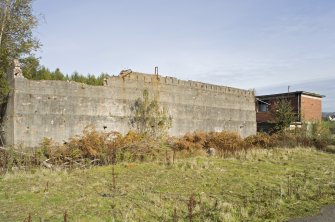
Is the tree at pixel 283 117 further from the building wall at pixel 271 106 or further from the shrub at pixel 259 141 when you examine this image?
the shrub at pixel 259 141

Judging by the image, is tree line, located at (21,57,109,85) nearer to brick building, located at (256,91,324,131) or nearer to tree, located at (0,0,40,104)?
tree, located at (0,0,40,104)

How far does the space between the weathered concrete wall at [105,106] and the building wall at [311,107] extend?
14978mm

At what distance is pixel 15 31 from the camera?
17.2 metres

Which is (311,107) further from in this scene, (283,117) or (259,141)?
(259,141)

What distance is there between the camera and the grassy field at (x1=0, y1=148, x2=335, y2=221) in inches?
316

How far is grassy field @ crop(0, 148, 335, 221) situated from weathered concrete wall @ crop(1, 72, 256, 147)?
3369mm

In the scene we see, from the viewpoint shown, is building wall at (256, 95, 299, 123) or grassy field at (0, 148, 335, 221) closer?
grassy field at (0, 148, 335, 221)

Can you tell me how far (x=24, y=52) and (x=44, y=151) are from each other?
5395 millimetres

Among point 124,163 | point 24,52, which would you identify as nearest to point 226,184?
point 124,163

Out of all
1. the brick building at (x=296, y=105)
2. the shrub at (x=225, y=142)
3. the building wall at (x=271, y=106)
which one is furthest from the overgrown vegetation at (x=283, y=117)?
the shrub at (x=225, y=142)

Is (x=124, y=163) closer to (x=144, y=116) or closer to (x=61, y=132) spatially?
(x=61, y=132)

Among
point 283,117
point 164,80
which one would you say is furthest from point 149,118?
point 283,117

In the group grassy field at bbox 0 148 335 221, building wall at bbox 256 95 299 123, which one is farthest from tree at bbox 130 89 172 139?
building wall at bbox 256 95 299 123

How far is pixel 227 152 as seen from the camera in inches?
754
